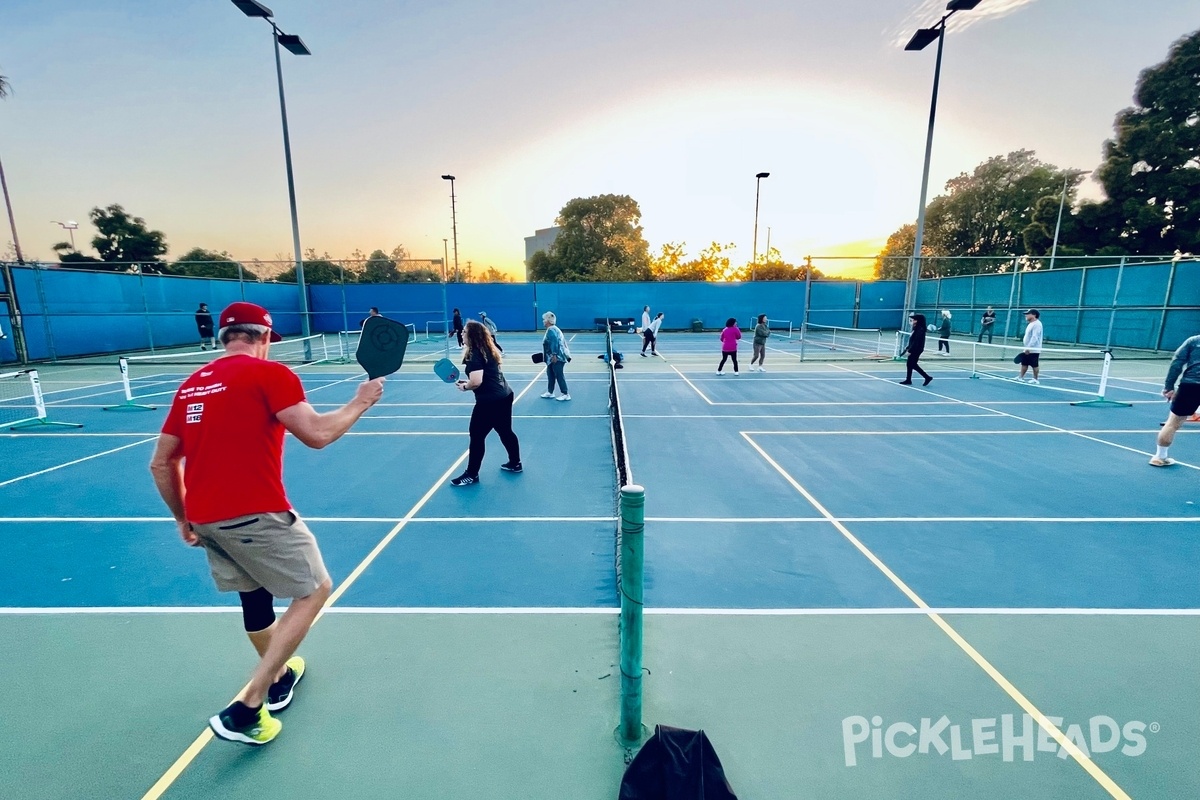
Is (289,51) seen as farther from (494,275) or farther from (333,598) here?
(494,275)

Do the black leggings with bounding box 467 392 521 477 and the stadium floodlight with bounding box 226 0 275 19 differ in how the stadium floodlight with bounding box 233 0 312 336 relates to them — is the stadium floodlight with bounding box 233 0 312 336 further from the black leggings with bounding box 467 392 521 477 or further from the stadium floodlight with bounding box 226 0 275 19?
the black leggings with bounding box 467 392 521 477

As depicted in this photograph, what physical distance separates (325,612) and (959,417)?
37.3ft

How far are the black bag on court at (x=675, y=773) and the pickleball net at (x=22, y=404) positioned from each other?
11569 mm

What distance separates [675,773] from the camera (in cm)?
228

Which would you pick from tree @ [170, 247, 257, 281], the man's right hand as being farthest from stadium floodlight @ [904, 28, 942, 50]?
tree @ [170, 247, 257, 281]

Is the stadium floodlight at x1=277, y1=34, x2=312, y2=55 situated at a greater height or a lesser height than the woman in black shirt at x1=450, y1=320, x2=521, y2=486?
greater

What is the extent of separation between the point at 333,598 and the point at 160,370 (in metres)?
19.1

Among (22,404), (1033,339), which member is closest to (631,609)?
(1033,339)

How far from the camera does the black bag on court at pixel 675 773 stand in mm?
2236

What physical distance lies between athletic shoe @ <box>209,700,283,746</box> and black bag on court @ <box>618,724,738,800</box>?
1.89 m

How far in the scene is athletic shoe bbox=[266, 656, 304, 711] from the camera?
2.95 metres

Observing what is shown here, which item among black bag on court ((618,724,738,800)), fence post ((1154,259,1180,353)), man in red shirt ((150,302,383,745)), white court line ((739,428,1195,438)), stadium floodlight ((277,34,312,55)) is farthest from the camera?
fence post ((1154,259,1180,353))

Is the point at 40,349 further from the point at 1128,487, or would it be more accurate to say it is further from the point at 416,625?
the point at 1128,487

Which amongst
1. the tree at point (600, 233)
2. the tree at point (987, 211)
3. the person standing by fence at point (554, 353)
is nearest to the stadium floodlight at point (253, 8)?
the person standing by fence at point (554, 353)
